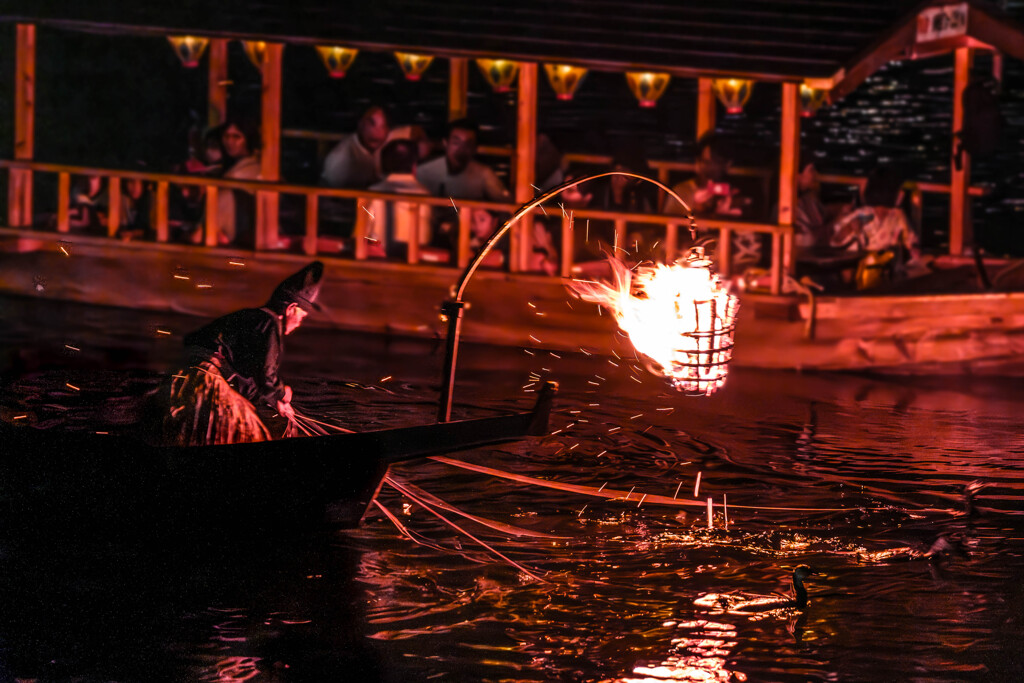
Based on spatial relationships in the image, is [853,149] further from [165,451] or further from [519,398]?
[165,451]

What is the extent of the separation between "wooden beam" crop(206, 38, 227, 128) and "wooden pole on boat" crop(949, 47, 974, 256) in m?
8.67

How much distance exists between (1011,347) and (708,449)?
497 centimetres

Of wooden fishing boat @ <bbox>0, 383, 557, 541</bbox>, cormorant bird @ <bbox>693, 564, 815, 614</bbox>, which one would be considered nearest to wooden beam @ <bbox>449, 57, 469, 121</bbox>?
wooden fishing boat @ <bbox>0, 383, 557, 541</bbox>

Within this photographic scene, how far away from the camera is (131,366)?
531 inches

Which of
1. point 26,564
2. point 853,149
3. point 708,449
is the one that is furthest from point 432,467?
point 853,149

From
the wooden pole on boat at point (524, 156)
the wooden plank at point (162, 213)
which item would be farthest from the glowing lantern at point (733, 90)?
the wooden plank at point (162, 213)

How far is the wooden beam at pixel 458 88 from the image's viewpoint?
55.1 ft

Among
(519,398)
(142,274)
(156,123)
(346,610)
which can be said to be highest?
(156,123)

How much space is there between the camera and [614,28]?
15406 millimetres

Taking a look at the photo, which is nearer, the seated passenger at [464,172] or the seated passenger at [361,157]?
the seated passenger at [464,172]

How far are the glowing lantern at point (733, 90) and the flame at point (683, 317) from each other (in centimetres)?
656

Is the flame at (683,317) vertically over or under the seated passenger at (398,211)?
under

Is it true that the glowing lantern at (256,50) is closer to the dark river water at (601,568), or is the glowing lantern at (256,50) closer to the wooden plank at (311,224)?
the wooden plank at (311,224)

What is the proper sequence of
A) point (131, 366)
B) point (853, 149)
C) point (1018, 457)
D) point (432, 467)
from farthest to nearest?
point (853, 149)
point (131, 366)
point (1018, 457)
point (432, 467)
